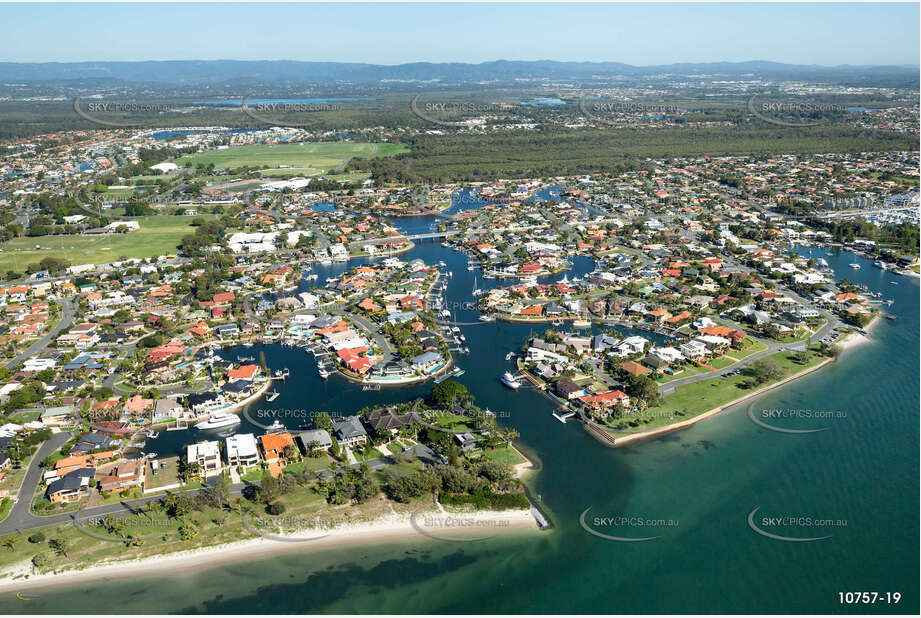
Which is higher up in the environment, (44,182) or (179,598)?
(44,182)

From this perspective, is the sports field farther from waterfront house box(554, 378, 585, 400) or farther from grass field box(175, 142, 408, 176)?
waterfront house box(554, 378, 585, 400)

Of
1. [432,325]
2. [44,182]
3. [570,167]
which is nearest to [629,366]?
[432,325]

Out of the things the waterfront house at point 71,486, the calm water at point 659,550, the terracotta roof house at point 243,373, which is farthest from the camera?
the terracotta roof house at point 243,373

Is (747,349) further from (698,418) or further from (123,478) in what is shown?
(123,478)

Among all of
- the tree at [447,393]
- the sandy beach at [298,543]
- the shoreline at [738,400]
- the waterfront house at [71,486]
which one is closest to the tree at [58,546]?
the sandy beach at [298,543]

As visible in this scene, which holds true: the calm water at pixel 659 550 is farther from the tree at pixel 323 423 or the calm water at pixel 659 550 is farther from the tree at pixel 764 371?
the tree at pixel 323 423

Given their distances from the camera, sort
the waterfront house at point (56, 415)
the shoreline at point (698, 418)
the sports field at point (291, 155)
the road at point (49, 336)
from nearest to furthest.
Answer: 1. the shoreline at point (698, 418)
2. the waterfront house at point (56, 415)
3. the road at point (49, 336)
4. the sports field at point (291, 155)

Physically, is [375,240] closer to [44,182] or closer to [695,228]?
[695,228]
